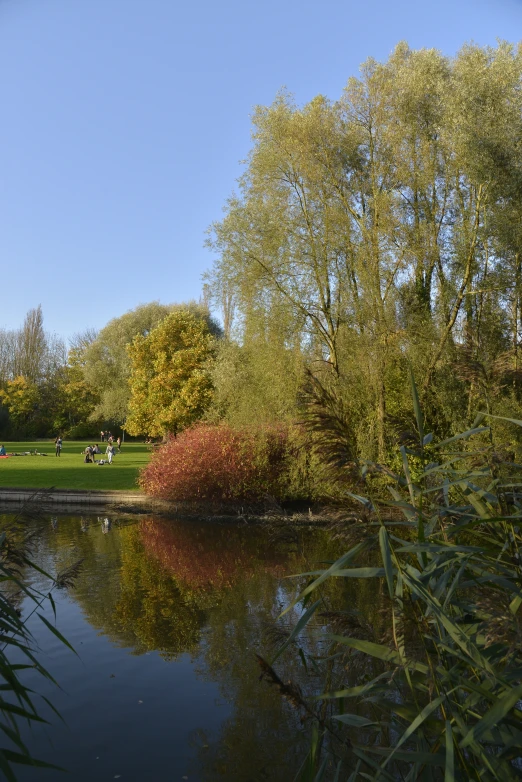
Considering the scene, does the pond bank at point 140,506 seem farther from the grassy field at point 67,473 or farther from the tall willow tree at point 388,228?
the tall willow tree at point 388,228

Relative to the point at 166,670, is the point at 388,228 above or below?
above

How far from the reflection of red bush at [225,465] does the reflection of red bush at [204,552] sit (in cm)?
156

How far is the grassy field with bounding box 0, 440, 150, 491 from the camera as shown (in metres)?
22.2

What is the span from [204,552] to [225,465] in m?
4.93

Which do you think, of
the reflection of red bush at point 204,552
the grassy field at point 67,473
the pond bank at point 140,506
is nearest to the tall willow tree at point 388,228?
the reflection of red bush at point 204,552

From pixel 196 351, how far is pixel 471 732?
3244 centimetres

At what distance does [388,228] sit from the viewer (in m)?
15.5

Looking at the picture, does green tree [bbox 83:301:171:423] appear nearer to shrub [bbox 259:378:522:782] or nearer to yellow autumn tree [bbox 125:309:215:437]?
yellow autumn tree [bbox 125:309:215:437]

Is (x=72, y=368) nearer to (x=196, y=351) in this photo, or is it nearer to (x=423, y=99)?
(x=196, y=351)

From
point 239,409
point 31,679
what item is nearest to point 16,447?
point 239,409

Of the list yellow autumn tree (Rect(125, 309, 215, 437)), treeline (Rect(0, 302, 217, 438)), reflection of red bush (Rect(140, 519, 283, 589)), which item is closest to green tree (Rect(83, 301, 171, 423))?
treeline (Rect(0, 302, 217, 438))

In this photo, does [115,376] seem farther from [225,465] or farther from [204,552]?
[204,552]

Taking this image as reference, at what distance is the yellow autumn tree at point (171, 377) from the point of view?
1265 inches

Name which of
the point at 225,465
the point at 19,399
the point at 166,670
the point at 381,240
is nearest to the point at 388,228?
the point at 381,240
